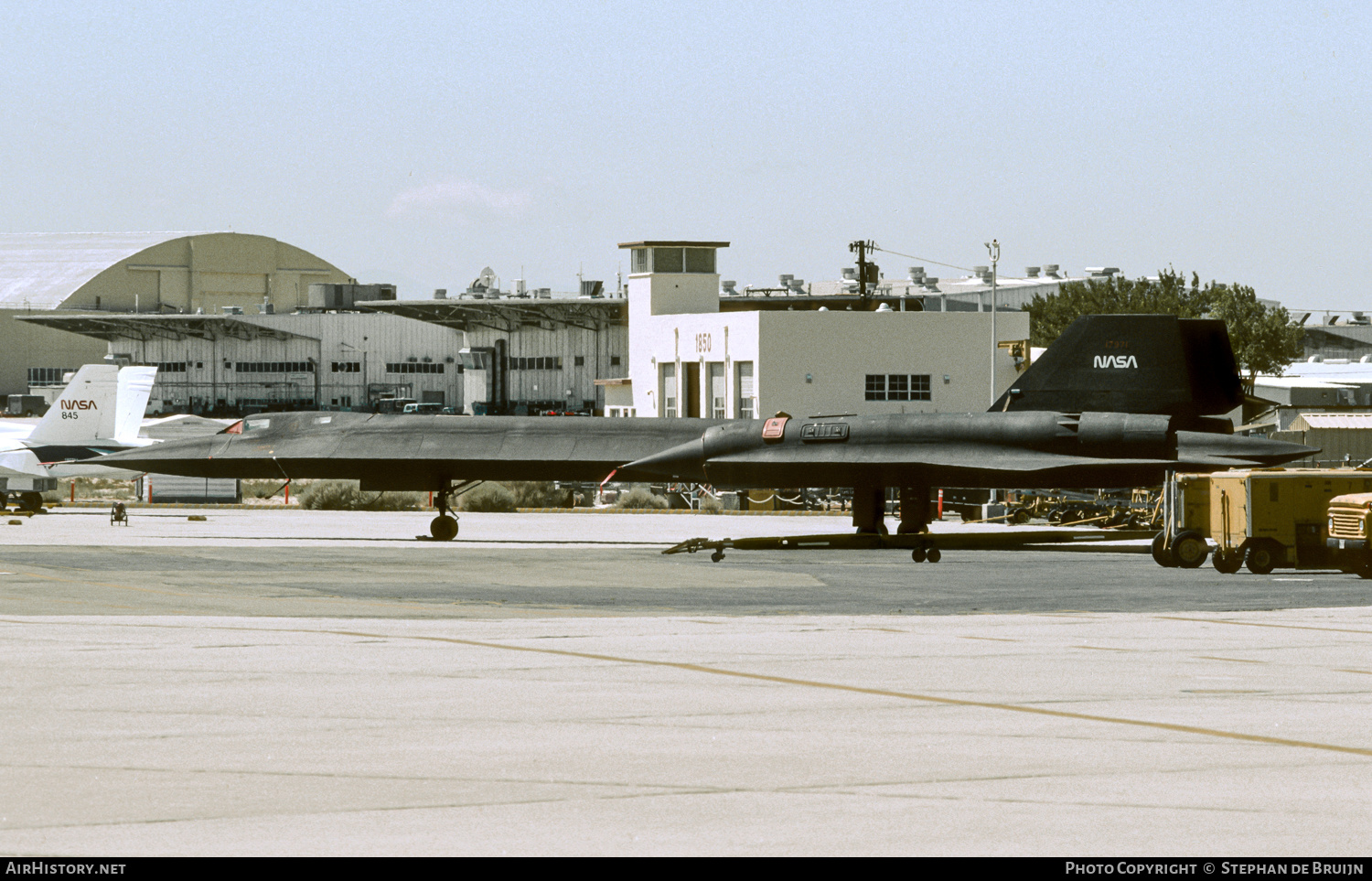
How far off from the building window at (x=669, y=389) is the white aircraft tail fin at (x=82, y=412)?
27111mm

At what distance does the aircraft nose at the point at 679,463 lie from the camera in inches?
1427

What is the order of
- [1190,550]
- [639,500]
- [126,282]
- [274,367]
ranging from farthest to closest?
1. [126,282]
2. [274,367]
3. [639,500]
4. [1190,550]

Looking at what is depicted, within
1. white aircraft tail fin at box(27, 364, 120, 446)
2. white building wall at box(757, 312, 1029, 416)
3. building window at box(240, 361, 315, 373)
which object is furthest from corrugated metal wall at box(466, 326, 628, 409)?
white aircraft tail fin at box(27, 364, 120, 446)

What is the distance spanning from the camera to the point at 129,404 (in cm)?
4984

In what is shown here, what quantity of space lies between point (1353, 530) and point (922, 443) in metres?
10.2

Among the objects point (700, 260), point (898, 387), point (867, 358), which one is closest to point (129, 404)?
point (700, 260)

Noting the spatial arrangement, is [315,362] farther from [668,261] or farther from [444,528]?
[444,528]

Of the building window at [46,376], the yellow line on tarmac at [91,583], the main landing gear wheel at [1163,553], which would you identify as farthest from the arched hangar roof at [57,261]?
the main landing gear wheel at [1163,553]

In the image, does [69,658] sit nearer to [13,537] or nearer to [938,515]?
[13,537]

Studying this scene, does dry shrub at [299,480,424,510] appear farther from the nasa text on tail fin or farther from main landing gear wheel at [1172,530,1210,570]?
main landing gear wheel at [1172,530,1210,570]

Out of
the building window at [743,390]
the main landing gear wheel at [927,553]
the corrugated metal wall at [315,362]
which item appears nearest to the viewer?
the main landing gear wheel at [927,553]

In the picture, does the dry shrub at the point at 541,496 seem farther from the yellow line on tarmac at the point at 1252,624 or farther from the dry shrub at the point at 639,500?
the yellow line on tarmac at the point at 1252,624

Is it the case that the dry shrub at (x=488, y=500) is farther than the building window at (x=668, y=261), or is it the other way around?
the building window at (x=668, y=261)

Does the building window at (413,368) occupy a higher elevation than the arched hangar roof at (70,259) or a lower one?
lower
